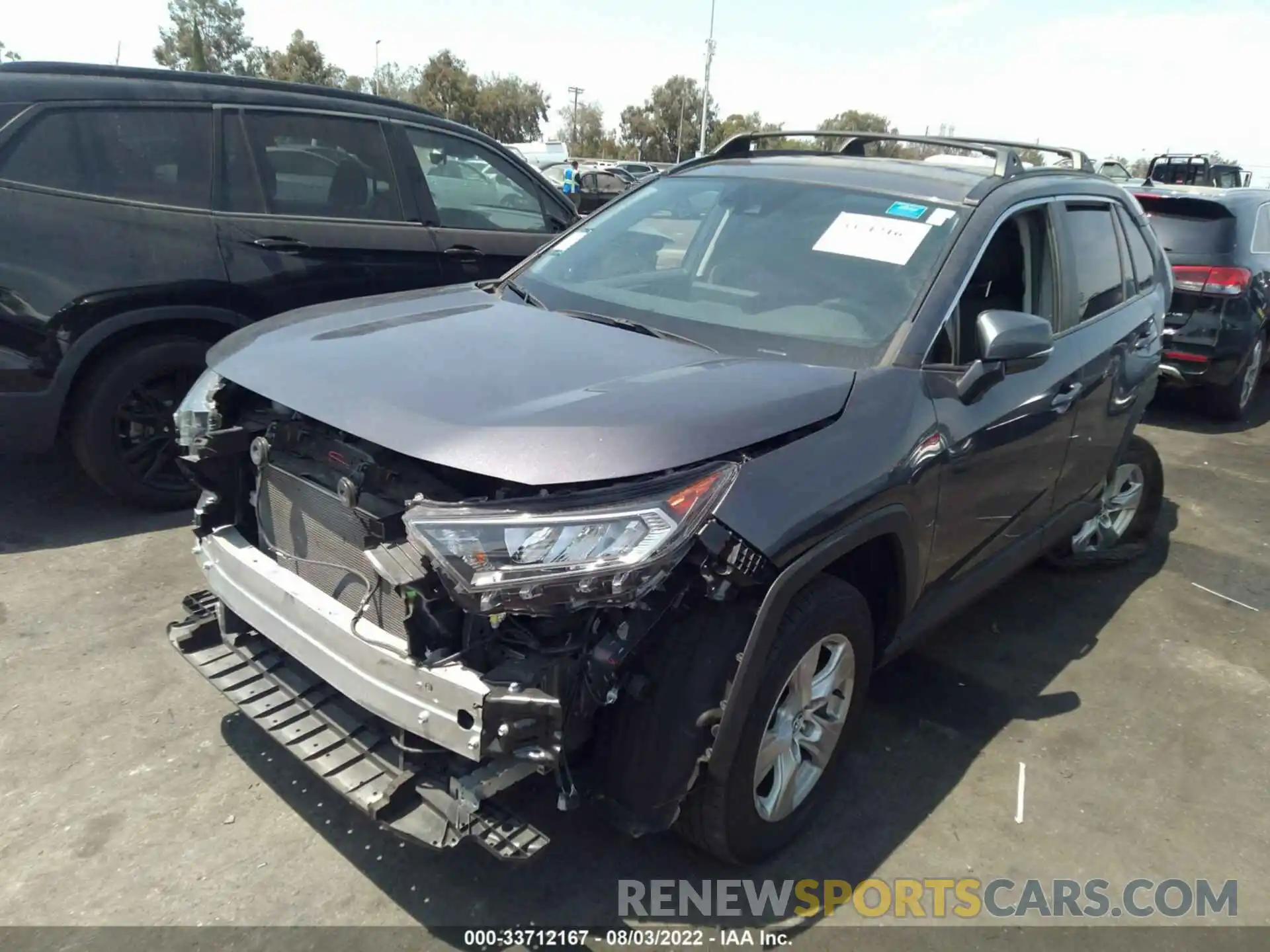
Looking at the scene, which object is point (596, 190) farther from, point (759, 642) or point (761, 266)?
point (759, 642)

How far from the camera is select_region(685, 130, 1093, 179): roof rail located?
11.6ft

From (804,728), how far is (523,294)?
187 cm

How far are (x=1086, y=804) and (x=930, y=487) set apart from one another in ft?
4.05

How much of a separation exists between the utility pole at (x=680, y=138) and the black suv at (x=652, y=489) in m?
67.0

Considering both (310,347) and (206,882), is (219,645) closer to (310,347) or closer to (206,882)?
(206,882)

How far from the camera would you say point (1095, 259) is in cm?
397

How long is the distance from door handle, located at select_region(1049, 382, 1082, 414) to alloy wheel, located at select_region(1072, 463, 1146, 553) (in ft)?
4.54

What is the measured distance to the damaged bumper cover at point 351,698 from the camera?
2.07 m

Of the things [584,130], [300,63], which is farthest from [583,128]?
[300,63]

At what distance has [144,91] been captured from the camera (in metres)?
4.50

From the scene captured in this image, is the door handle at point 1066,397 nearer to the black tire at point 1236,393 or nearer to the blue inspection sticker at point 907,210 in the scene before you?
the blue inspection sticker at point 907,210

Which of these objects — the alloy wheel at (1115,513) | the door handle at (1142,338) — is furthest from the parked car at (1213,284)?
the door handle at (1142,338)

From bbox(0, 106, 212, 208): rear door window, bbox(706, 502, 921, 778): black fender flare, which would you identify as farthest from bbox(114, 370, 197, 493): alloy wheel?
bbox(706, 502, 921, 778): black fender flare

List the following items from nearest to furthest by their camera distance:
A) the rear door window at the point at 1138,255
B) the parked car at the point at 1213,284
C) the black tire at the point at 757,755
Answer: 1. the black tire at the point at 757,755
2. the rear door window at the point at 1138,255
3. the parked car at the point at 1213,284
